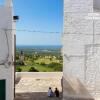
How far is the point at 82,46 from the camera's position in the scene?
50.9 ft

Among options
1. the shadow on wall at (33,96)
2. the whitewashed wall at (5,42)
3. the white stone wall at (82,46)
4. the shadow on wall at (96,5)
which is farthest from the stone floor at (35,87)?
the shadow on wall at (96,5)

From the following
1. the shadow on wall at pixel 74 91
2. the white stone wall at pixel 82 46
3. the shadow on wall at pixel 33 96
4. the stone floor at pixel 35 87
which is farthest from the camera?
the stone floor at pixel 35 87

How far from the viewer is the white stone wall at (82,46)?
15.5 meters

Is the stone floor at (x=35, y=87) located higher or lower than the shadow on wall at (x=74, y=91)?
lower

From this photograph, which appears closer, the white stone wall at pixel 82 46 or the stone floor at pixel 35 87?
the white stone wall at pixel 82 46

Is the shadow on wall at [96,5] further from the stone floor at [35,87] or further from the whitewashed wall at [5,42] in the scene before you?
the stone floor at [35,87]

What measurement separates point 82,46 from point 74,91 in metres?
2.08

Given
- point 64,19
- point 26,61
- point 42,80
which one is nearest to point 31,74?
point 42,80

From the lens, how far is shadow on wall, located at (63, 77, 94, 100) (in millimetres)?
15641

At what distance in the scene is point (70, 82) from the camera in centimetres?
1566

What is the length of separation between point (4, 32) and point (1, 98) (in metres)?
2.96

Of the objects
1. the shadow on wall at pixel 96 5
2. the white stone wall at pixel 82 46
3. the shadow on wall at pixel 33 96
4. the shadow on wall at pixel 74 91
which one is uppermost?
the shadow on wall at pixel 96 5

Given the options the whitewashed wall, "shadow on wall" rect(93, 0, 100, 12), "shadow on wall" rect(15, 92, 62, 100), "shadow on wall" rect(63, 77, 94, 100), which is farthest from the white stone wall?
"shadow on wall" rect(15, 92, 62, 100)

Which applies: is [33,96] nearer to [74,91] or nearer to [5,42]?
[74,91]
